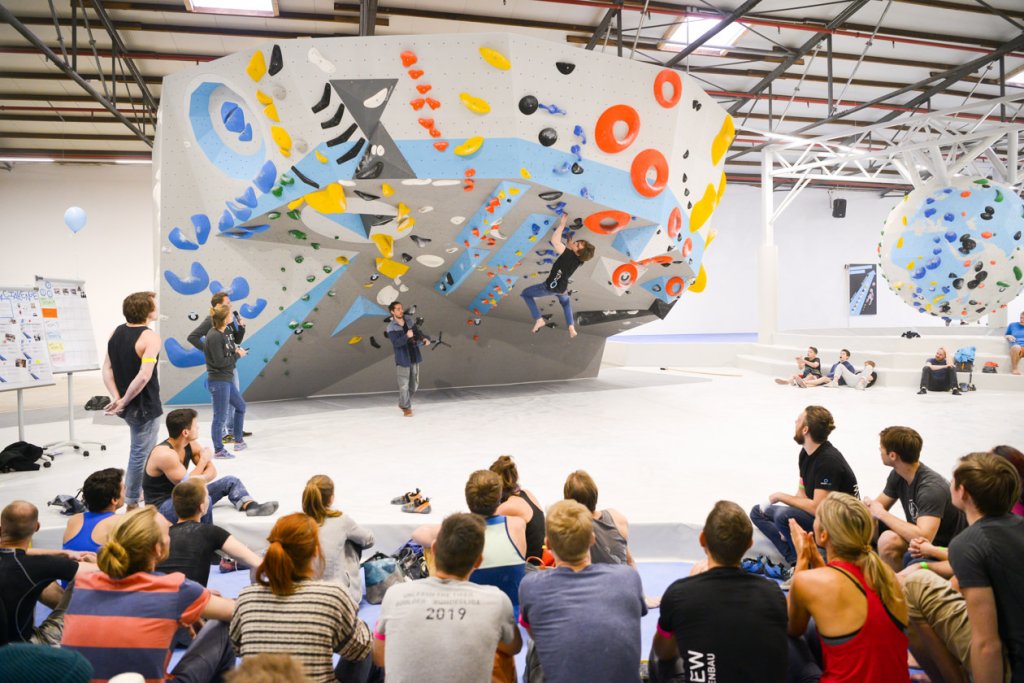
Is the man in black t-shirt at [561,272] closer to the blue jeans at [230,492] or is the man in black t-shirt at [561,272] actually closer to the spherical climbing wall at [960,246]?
the blue jeans at [230,492]

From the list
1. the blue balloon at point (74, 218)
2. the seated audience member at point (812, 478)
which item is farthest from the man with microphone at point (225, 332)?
the blue balloon at point (74, 218)

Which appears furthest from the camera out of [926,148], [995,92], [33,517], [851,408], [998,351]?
[995,92]

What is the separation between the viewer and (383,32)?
10.2 metres

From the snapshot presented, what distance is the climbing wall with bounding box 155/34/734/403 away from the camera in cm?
657

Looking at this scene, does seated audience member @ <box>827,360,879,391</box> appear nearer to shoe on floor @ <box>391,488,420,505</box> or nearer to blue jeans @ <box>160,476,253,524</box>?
shoe on floor @ <box>391,488,420,505</box>

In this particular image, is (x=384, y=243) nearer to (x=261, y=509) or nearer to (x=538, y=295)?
(x=538, y=295)

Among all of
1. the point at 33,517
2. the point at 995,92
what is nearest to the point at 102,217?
the point at 33,517

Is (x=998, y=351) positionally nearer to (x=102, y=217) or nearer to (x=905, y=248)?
(x=905, y=248)

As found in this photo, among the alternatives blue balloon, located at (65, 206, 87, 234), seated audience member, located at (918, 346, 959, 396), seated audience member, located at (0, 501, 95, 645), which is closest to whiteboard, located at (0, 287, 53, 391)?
seated audience member, located at (0, 501, 95, 645)

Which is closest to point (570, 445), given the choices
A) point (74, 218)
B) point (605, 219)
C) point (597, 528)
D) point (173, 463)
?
point (605, 219)

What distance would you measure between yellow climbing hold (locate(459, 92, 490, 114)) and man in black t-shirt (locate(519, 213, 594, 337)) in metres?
1.50

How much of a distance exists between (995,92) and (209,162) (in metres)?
14.4

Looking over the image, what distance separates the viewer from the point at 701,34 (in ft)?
34.4

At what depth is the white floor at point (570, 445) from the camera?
14.6ft
